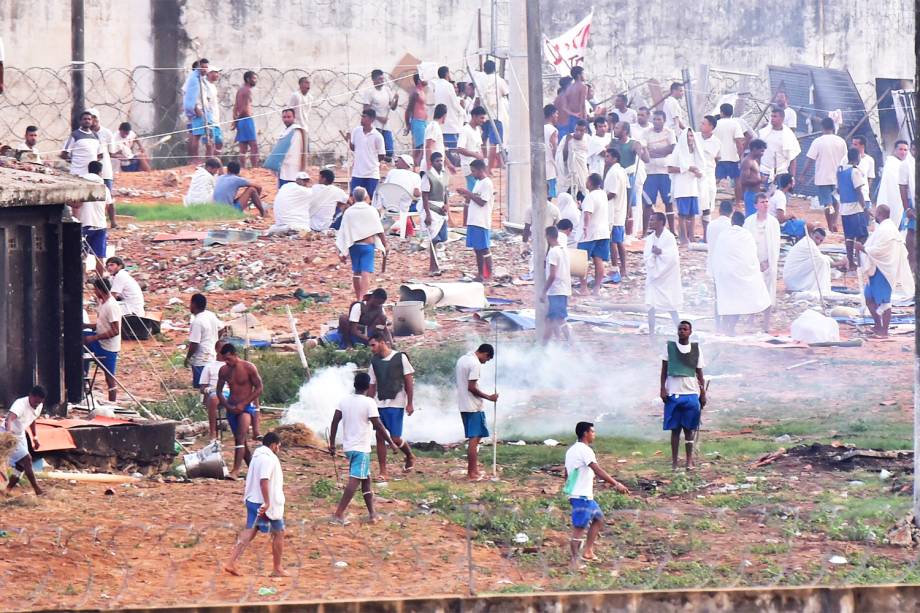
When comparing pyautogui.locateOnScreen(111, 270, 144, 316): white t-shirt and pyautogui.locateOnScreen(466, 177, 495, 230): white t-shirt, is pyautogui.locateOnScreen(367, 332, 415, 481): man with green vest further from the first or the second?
pyautogui.locateOnScreen(466, 177, 495, 230): white t-shirt

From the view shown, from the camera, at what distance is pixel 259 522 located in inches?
401

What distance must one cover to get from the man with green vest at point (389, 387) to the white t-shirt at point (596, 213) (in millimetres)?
5986

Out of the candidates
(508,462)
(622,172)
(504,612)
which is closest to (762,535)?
(508,462)

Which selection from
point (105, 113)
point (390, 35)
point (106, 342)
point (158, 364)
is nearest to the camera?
point (106, 342)

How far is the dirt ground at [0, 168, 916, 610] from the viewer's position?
10180 mm

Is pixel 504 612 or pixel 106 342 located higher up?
pixel 106 342

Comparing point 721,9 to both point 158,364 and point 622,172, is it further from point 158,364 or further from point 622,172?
point 158,364

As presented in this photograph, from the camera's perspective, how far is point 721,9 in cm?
2922

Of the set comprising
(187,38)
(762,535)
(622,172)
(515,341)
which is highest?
(187,38)

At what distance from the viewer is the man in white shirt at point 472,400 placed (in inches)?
506

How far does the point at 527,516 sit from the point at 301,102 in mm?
13741

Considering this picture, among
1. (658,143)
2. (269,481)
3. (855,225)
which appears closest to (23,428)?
(269,481)

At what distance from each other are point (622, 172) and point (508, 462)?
679 cm

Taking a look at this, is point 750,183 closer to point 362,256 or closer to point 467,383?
point 362,256
